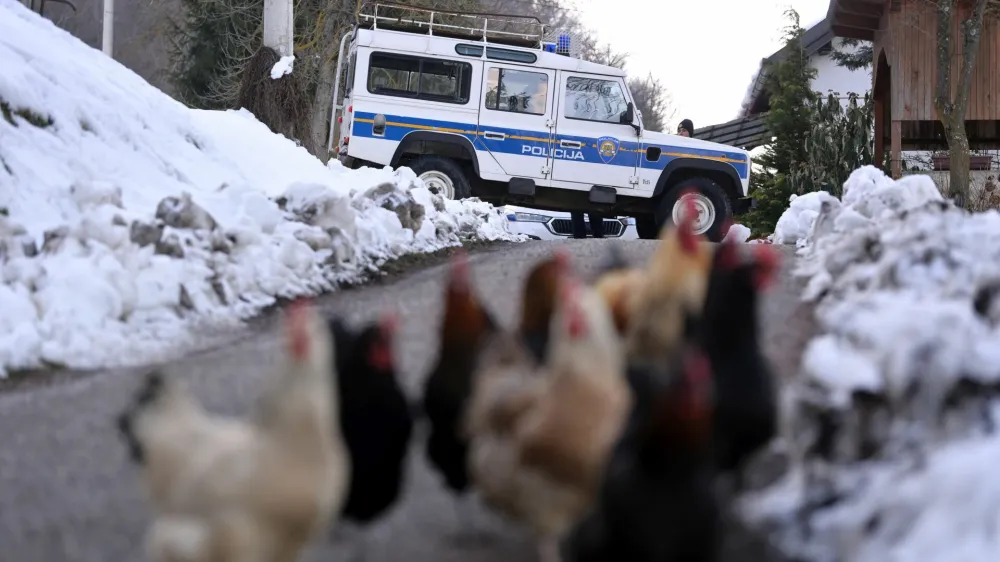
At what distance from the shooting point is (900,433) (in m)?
3.59

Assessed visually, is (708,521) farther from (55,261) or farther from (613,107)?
(613,107)

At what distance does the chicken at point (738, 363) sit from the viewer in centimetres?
349

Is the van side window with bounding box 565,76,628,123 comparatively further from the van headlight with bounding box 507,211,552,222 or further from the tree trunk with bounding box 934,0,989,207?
the tree trunk with bounding box 934,0,989,207

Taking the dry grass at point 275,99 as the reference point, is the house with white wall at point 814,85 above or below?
above

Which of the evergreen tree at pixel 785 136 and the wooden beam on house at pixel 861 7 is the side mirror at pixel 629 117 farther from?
the wooden beam on house at pixel 861 7

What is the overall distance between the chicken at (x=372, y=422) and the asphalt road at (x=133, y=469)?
0.32 meters

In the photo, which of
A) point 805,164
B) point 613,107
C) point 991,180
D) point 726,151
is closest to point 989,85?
point 991,180

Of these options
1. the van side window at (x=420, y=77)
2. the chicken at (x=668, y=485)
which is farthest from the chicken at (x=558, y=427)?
the van side window at (x=420, y=77)

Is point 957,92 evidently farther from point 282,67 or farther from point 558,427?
point 558,427

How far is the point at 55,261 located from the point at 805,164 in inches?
654

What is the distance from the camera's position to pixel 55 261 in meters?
7.19

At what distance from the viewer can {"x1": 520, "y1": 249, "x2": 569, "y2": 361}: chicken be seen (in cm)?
403

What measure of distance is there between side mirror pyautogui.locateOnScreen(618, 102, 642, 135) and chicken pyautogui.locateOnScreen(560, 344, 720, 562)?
45.9 feet

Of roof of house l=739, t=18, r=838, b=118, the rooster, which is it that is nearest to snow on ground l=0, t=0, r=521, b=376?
the rooster
